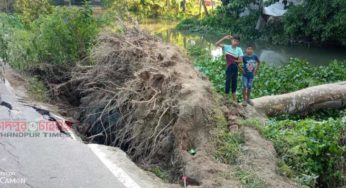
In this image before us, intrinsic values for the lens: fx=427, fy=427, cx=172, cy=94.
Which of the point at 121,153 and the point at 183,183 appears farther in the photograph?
the point at 121,153

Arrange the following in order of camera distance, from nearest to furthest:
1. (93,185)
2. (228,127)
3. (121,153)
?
(93,185), (121,153), (228,127)

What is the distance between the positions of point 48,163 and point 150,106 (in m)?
1.94

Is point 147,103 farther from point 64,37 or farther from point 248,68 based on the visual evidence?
point 64,37

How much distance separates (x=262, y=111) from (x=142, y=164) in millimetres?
4050

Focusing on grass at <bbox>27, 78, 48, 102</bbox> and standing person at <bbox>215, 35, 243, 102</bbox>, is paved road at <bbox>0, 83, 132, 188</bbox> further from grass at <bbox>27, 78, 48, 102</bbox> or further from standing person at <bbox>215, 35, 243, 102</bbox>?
standing person at <bbox>215, 35, 243, 102</bbox>

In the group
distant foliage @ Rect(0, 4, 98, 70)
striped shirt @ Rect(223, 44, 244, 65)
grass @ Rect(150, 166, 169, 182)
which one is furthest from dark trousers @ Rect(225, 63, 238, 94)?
grass @ Rect(150, 166, 169, 182)

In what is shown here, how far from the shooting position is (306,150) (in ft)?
21.4

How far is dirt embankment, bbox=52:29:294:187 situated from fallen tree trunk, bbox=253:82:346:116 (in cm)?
235

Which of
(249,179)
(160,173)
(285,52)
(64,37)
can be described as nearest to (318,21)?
(285,52)

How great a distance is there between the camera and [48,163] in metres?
5.70

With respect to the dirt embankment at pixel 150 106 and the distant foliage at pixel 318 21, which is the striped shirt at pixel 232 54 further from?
the distant foliage at pixel 318 21

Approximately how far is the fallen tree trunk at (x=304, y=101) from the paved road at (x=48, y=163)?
4.67 metres

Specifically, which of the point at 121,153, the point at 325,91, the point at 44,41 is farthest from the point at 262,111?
the point at 44,41

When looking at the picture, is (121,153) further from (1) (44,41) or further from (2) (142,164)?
(1) (44,41)
